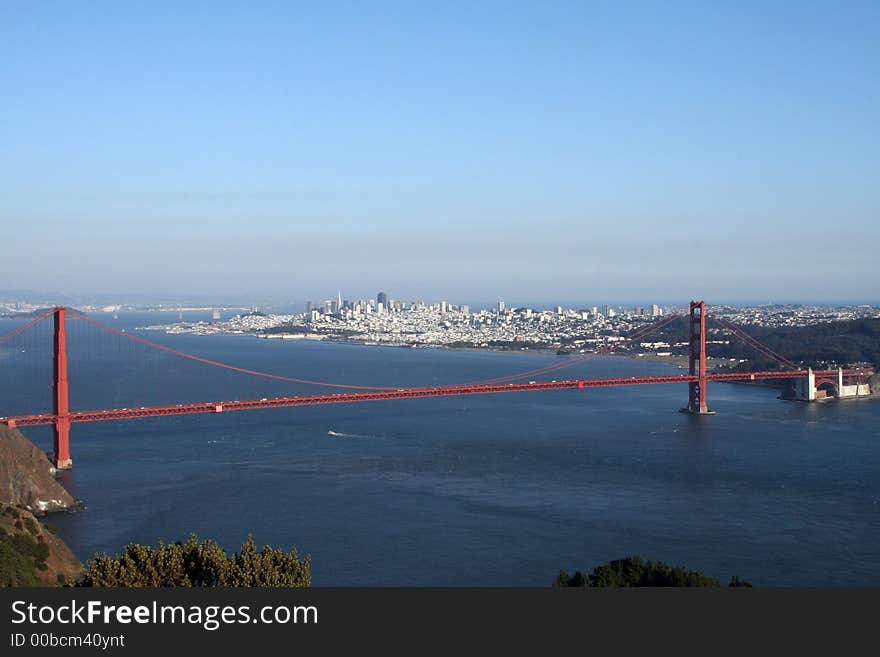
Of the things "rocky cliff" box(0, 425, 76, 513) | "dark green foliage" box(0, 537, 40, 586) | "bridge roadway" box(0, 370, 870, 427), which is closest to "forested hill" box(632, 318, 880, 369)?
"bridge roadway" box(0, 370, 870, 427)

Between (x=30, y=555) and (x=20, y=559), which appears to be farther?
(x=30, y=555)

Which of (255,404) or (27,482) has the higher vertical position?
(255,404)

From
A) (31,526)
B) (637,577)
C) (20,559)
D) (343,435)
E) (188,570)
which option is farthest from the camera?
(343,435)

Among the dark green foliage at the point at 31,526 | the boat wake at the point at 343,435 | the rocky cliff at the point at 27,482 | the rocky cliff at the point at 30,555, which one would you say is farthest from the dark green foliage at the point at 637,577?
the boat wake at the point at 343,435

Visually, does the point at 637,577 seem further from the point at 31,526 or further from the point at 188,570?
the point at 31,526

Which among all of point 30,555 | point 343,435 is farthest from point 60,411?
point 30,555

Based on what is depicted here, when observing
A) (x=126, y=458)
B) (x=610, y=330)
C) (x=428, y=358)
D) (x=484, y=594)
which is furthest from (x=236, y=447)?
(x=610, y=330)

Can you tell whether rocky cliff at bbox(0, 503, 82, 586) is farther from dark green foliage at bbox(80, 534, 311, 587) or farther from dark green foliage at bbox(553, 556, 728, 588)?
dark green foliage at bbox(553, 556, 728, 588)
